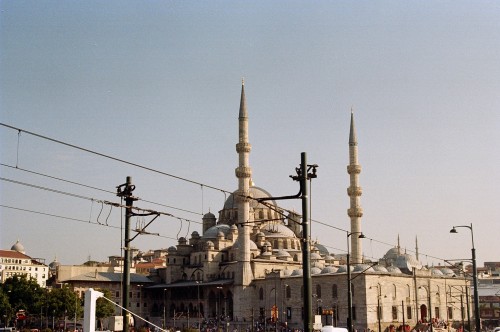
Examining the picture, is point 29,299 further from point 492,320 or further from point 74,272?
point 492,320

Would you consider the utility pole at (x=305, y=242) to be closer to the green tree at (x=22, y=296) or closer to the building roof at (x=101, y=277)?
the green tree at (x=22, y=296)

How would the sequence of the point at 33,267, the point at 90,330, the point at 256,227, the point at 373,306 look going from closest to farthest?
the point at 90,330 → the point at 373,306 → the point at 256,227 → the point at 33,267

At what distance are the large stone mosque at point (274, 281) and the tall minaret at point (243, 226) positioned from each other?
0.32 ft

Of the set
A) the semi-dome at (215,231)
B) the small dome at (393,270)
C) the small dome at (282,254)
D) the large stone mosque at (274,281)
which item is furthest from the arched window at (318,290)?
the semi-dome at (215,231)

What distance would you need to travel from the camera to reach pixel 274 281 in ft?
200

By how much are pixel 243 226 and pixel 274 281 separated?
6.31m

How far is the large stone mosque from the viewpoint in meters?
56.0

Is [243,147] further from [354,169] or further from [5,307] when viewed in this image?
[5,307]

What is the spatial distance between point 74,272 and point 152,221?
61.6 meters

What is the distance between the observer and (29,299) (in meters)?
55.0

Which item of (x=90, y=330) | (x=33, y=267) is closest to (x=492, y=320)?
(x=33, y=267)

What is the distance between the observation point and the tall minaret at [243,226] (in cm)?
5944

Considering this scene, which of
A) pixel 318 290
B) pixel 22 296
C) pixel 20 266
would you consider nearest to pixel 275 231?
pixel 318 290

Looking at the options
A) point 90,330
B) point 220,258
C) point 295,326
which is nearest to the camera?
point 90,330
